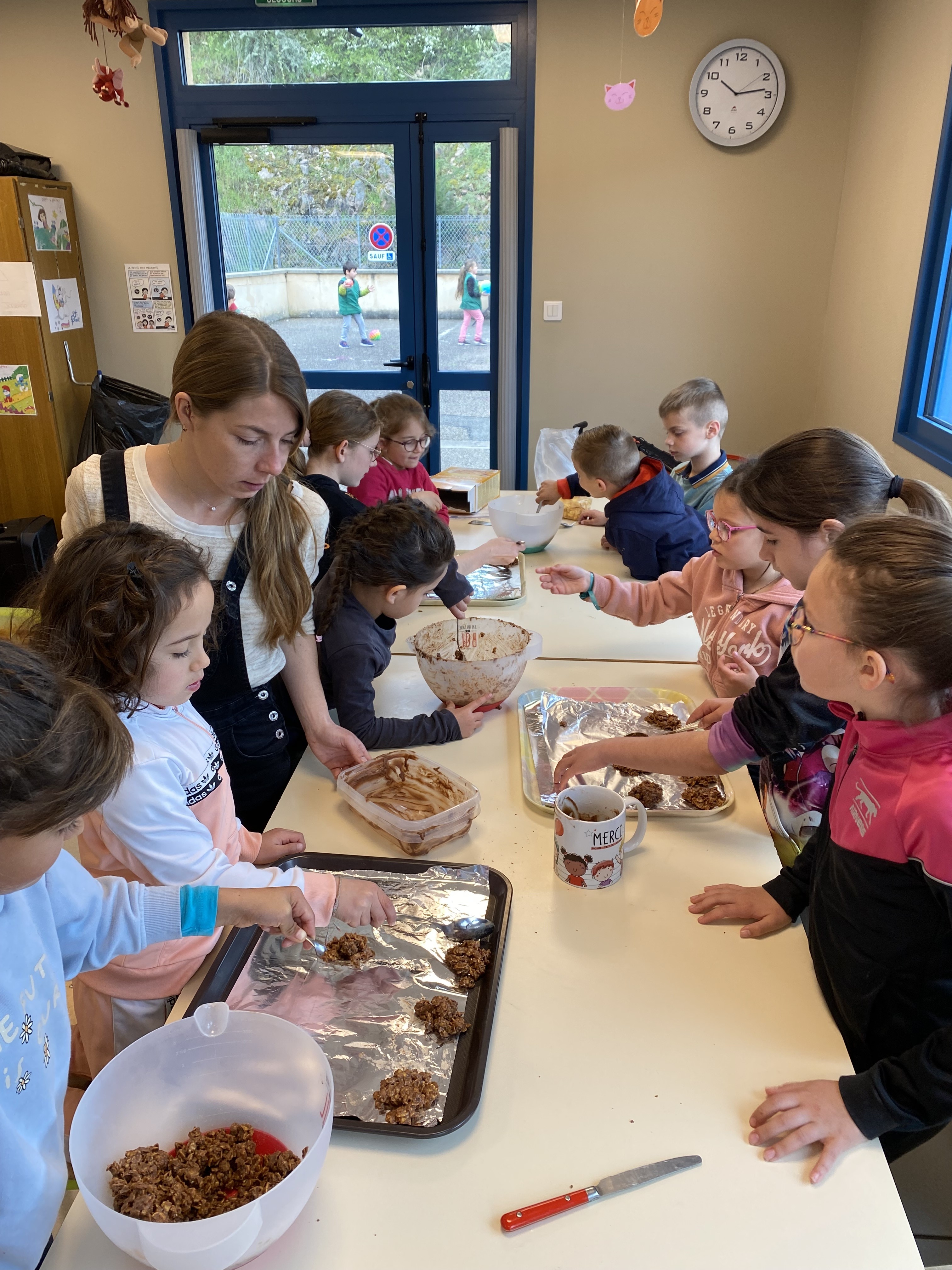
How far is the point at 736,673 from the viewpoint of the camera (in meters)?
1.57

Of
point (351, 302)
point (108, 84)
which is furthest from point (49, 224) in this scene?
point (108, 84)

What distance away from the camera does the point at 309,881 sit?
40.3 inches

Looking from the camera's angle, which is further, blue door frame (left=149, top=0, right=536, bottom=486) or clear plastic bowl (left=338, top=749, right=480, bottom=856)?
blue door frame (left=149, top=0, right=536, bottom=486)

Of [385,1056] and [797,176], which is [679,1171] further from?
[797,176]

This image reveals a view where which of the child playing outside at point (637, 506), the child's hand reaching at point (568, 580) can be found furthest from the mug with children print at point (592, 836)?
the child playing outside at point (637, 506)

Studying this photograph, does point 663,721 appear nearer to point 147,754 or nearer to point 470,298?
point 147,754

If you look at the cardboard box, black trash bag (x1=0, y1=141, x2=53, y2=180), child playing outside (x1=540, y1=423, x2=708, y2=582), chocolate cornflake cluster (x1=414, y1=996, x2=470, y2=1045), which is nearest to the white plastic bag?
the cardboard box

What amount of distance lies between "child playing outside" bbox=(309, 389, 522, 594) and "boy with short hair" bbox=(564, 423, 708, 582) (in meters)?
0.32

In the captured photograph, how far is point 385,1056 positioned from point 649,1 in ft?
8.20

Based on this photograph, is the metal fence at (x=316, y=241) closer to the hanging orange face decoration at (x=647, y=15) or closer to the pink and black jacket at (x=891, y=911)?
the hanging orange face decoration at (x=647, y=15)

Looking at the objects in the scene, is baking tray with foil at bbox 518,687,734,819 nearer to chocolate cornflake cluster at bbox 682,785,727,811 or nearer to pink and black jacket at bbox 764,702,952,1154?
chocolate cornflake cluster at bbox 682,785,727,811

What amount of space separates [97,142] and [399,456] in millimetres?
2843

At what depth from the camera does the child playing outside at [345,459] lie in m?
2.24

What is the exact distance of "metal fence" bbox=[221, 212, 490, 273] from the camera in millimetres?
4438
